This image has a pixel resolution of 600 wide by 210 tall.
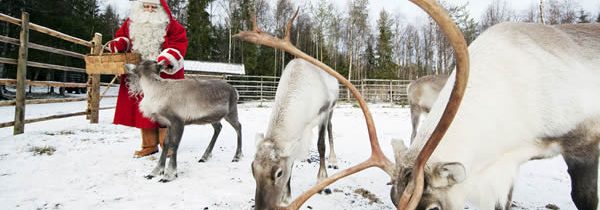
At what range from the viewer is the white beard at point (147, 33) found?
495 centimetres

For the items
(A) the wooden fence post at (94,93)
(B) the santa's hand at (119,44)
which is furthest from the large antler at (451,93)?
(A) the wooden fence post at (94,93)

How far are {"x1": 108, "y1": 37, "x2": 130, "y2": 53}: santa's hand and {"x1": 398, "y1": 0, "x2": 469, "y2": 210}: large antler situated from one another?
471 centimetres

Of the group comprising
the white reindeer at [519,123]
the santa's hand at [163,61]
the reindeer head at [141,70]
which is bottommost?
the white reindeer at [519,123]

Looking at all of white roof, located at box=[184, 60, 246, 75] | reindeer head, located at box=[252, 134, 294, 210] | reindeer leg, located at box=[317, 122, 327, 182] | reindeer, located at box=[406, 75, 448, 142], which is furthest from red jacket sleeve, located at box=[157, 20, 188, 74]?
white roof, located at box=[184, 60, 246, 75]

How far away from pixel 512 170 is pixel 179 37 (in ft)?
15.7

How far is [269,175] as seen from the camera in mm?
2508

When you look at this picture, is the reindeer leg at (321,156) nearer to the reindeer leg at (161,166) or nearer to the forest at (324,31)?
the reindeer leg at (161,166)

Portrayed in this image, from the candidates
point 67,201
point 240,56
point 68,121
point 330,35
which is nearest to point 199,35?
point 240,56

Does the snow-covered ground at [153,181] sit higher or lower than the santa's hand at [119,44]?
lower

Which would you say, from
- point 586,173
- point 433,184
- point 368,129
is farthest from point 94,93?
point 586,173

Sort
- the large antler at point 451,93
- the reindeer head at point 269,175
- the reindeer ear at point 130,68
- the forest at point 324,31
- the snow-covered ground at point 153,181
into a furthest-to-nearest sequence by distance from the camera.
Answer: the forest at point 324,31, the reindeer ear at point 130,68, the snow-covered ground at point 153,181, the reindeer head at point 269,175, the large antler at point 451,93

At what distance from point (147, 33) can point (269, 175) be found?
3.61 m

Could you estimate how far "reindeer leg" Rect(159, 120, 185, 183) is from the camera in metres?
3.74

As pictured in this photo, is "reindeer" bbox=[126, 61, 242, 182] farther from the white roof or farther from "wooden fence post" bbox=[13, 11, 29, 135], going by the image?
the white roof
